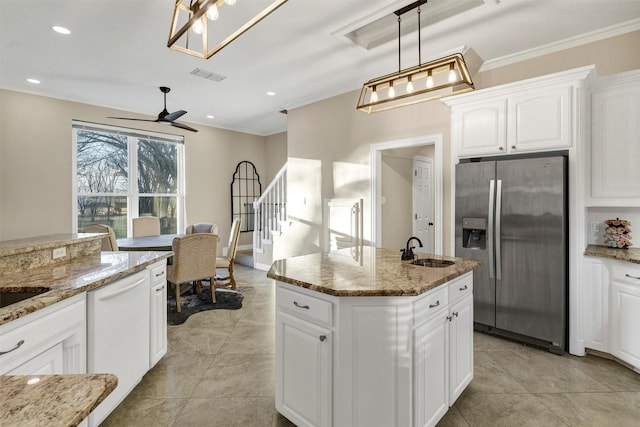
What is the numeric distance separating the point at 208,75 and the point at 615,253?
471cm

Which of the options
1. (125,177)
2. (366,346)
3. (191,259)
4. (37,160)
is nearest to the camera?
(366,346)

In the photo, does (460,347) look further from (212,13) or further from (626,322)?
(212,13)

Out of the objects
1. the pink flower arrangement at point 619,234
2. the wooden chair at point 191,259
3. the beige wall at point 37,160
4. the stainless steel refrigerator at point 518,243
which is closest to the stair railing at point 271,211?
the wooden chair at point 191,259

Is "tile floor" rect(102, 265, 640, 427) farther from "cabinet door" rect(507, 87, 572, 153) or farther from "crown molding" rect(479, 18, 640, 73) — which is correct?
"crown molding" rect(479, 18, 640, 73)

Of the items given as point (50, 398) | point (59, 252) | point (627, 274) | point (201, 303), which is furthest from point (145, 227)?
point (627, 274)

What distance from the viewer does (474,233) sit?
3.39 metres

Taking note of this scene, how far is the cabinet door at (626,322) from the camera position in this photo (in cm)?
257

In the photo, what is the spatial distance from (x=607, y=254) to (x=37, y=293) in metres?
3.99

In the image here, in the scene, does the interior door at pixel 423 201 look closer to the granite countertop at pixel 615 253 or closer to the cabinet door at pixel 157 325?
the granite countertop at pixel 615 253

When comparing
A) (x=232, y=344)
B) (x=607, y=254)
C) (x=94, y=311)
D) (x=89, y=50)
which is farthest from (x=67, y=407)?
(x=89, y=50)

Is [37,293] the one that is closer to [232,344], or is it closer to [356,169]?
[232,344]

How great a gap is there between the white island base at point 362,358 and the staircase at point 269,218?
13.2ft

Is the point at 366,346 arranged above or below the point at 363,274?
below

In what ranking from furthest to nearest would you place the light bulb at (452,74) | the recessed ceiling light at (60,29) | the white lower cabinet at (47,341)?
1. the recessed ceiling light at (60,29)
2. the light bulb at (452,74)
3. the white lower cabinet at (47,341)
